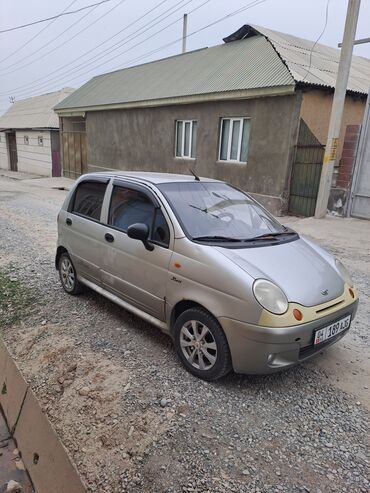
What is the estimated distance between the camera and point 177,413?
109 inches

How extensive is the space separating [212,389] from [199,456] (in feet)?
2.16

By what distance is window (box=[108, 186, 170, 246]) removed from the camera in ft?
11.4

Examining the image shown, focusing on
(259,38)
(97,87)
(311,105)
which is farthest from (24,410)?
(97,87)

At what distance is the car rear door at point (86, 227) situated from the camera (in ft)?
13.9

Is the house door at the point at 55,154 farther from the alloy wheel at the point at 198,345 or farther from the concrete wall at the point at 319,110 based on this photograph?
the alloy wheel at the point at 198,345

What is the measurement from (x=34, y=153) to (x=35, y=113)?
395cm

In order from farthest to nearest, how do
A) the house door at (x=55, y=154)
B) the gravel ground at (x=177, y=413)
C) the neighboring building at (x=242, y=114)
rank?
the house door at (x=55, y=154)
the neighboring building at (x=242, y=114)
the gravel ground at (x=177, y=413)

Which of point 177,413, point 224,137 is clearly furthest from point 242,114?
point 177,413

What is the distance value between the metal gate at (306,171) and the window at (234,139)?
66.9 inches

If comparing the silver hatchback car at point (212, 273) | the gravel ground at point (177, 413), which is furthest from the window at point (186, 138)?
the gravel ground at point (177, 413)

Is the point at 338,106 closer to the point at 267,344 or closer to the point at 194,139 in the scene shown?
the point at 194,139

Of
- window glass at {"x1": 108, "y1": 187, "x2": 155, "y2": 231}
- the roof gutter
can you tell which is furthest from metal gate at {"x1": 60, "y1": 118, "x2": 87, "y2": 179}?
window glass at {"x1": 108, "y1": 187, "x2": 155, "y2": 231}

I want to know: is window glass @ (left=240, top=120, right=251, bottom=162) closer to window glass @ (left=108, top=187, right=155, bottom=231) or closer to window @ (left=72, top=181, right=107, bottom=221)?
window @ (left=72, top=181, right=107, bottom=221)

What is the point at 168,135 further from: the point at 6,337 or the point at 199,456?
the point at 199,456
